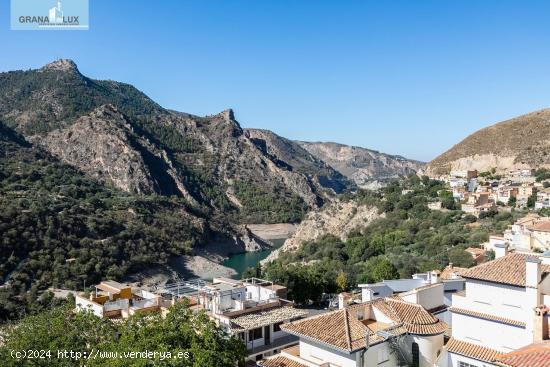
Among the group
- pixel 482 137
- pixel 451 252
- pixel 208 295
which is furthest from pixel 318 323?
pixel 482 137

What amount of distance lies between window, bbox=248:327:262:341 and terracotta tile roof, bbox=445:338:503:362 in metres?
8.24

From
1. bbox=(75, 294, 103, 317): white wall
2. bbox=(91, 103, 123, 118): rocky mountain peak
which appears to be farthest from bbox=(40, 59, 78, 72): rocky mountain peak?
bbox=(75, 294, 103, 317): white wall

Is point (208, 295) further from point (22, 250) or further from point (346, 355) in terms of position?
point (22, 250)

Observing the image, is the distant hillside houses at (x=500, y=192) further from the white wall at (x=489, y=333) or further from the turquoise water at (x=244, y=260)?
the white wall at (x=489, y=333)

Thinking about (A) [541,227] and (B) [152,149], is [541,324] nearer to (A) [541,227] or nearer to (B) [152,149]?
(A) [541,227]

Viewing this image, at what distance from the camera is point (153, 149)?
138 metres

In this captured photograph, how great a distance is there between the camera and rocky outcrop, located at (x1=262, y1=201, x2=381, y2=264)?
79188 millimetres

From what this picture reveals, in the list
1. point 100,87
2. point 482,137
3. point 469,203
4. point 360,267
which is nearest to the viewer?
point 360,267

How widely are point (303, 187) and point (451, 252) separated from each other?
11862cm

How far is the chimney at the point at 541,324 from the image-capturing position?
1299cm

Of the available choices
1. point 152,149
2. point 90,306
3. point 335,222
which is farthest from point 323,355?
point 152,149

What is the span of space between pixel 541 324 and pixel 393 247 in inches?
1744

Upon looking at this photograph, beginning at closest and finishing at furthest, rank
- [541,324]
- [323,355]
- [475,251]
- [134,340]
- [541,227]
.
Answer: [541,324] → [134,340] → [323,355] → [541,227] → [475,251]

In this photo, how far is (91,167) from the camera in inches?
4766
